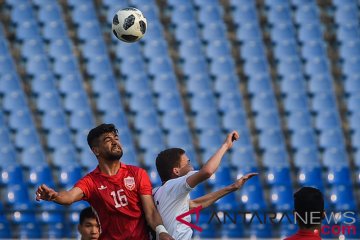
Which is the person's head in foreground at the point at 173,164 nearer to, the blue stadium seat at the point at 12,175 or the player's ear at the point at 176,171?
the player's ear at the point at 176,171

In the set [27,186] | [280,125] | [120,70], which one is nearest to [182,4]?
[120,70]

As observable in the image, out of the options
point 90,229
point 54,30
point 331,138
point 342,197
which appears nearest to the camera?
point 90,229

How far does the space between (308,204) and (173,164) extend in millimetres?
1467

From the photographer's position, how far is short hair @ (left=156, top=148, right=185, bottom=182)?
19.3ft

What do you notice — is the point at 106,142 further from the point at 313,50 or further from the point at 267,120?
the point at 313,50

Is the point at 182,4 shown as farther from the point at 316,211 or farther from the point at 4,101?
the point at 316,211

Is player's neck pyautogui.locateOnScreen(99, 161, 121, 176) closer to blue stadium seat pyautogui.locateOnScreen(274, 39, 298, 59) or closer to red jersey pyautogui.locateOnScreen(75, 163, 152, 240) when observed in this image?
red jersey pyautogui.locateOnScreen(75, 163, 152, 240)

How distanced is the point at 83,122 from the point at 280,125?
3.09 m

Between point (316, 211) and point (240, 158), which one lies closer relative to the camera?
point (316, 211)

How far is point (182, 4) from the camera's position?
1638 cm

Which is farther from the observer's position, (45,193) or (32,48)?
(32,48)

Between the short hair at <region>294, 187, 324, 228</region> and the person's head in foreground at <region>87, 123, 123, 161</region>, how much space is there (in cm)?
147

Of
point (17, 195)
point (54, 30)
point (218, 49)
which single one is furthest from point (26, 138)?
point (218, 49)

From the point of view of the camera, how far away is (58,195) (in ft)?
18.0
